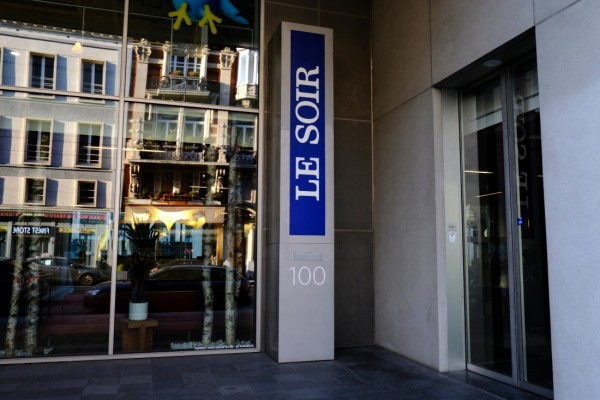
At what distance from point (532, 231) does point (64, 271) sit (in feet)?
17.3

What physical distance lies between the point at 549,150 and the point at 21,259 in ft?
19.1

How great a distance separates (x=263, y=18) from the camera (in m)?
6.88

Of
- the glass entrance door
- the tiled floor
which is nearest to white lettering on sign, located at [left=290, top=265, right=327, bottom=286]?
the tiled floor

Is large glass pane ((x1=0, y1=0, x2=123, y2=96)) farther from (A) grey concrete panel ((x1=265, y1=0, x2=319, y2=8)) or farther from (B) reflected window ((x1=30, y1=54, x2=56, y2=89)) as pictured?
(A) grey concrete panel ((x1=265, y1=0, x2=319, y2=8))

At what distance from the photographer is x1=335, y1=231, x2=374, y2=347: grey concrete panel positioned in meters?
6.71

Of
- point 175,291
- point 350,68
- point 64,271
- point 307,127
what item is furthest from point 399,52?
point 64,271

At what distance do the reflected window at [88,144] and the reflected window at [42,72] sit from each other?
0.64 m

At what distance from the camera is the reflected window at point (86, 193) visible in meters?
6.12

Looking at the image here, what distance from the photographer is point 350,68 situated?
23.4 ft

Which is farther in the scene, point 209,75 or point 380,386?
point 209,75

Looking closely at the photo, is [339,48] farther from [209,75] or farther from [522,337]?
[522,337]

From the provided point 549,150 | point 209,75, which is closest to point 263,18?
point 209,75

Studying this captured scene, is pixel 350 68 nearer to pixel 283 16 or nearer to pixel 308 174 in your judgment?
pixel 283 16

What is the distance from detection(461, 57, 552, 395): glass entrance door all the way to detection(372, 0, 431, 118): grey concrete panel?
668mm
